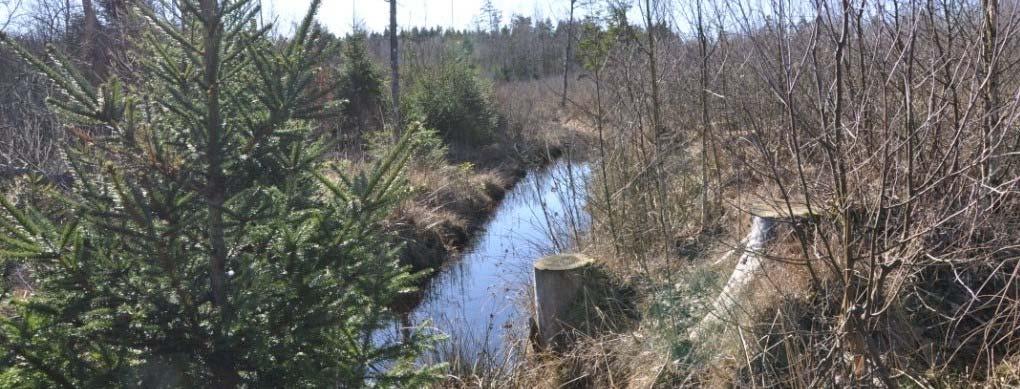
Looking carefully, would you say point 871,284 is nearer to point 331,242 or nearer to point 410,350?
point 410,350

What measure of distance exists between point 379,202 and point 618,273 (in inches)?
111

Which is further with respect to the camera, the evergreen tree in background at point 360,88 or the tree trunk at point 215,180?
the evergreen tree in background at point 360,88

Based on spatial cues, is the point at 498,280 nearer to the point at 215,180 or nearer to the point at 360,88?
the point at 215,180

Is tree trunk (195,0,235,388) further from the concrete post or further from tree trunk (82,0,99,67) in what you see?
tree trunk (82,0,99,67)

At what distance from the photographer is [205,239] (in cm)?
265

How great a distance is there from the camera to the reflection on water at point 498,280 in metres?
5.52

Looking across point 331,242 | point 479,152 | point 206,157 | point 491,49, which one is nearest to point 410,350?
point 331,242

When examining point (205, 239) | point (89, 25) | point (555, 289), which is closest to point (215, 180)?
point (205, 239)

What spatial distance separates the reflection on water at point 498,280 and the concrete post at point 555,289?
33 centimetres

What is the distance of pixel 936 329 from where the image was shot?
11.1 feet

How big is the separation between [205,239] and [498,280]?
197 inches

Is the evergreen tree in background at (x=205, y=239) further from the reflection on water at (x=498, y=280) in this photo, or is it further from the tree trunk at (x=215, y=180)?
the reflection on water at (x=498, y=280)

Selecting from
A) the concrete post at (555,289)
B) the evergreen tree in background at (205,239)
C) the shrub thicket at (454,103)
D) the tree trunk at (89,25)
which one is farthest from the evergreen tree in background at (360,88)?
the evergreen tree in background at (205,239)

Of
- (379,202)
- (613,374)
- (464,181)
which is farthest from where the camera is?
(464,181)
